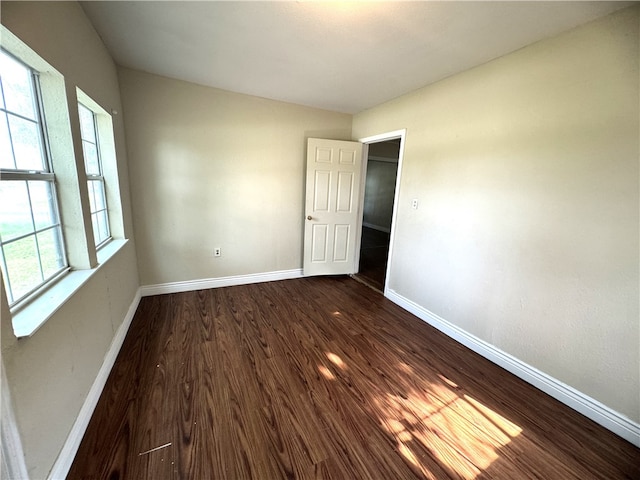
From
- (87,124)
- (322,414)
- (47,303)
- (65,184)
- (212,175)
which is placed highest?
(87,124)

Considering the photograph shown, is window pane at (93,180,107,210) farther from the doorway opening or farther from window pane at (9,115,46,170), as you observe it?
the doorway opening

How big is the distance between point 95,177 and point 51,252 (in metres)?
0.93

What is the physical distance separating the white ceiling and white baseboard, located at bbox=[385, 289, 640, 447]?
2300mm

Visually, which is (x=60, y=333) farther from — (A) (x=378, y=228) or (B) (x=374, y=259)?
(A) (x=378, y=228)

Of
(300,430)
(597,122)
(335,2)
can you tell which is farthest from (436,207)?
(300,430)

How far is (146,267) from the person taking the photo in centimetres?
299

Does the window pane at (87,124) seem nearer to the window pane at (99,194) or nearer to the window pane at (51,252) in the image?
the window pane at (99,194)

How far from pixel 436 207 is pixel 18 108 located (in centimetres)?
296

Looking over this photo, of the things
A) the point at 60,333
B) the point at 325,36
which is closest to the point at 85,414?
the point at 60,333

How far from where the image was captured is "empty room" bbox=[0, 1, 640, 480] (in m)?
1.27

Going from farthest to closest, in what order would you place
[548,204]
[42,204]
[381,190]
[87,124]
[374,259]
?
[381,190] → [374,259] → [87,124] → [548,204] → [42,204]

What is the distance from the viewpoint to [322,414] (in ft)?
5.20

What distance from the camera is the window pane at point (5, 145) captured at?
108 cm

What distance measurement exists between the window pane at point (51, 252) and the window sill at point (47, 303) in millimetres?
67
